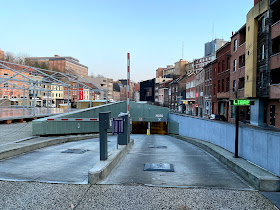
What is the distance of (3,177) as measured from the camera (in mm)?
6754

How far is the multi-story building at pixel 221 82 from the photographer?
124 feet

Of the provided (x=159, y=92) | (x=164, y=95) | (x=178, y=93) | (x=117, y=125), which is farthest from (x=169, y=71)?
(x=117, y=125)

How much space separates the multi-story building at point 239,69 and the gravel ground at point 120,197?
89.5ft

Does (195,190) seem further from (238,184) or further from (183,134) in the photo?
(183,134)

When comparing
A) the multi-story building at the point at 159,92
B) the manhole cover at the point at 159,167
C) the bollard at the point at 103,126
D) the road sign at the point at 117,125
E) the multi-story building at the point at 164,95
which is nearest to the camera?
the bollard at the point at 103,126

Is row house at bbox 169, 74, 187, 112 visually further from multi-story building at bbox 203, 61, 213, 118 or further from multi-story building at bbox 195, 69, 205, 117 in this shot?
multi-story building at bbox 203, 61, 213, 118

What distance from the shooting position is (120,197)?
555 centimetres

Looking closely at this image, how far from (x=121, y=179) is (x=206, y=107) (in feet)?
146

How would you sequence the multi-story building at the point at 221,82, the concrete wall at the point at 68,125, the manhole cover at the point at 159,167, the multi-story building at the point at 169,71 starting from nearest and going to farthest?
the manhole cover at the point at 159,167, the concrete wall at the point at 68,125, the multi-story building at the point at 221,82, the multi-story building at the point at 169,71

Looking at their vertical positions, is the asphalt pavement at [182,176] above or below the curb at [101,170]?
below

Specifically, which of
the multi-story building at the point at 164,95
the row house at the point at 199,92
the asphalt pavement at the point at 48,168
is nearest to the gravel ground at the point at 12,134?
the asphalt pavement at the point at 48,168

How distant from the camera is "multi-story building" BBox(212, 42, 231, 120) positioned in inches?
1489

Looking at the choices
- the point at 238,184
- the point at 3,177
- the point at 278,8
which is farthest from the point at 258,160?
the point at 278,8

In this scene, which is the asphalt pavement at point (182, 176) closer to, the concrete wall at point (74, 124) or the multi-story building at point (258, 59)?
the concrete wall at point (74, 124)
